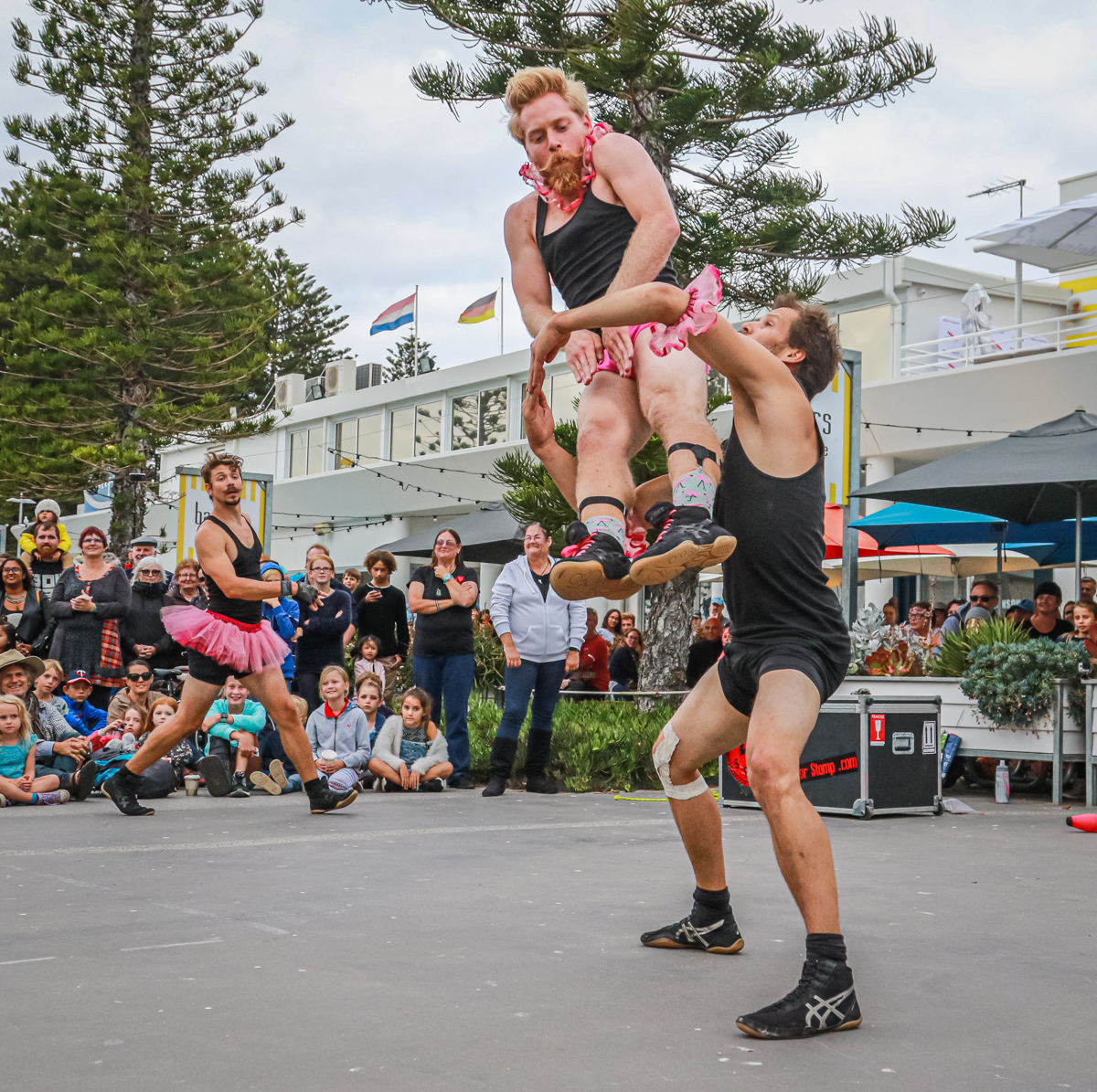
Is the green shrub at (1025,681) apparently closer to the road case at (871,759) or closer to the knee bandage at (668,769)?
the road case at (871,759)

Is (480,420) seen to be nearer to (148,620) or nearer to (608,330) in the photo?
(148,620)

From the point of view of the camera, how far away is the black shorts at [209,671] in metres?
7.16

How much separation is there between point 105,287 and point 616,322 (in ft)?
69.0

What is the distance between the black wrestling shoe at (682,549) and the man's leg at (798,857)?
17.8 inches

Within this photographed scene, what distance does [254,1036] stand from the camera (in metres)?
2.93

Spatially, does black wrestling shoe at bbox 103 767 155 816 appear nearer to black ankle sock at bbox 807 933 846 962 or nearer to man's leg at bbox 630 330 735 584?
man's leg at bbox 630 330 735 584

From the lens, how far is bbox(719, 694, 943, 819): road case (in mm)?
8180

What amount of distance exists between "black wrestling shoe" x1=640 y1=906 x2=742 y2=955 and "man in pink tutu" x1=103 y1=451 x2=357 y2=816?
3.78 m

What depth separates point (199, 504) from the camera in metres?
13.4

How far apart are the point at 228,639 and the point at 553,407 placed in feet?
94.8

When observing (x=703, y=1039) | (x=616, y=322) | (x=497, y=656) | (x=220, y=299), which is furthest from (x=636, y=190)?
→ (x=220, y=299)

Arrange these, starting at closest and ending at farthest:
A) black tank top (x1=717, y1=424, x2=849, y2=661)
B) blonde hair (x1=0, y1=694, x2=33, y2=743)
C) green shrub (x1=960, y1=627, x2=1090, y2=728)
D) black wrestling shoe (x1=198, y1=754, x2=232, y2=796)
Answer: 1. black tank top (x1=717, y1=424, x2=849, y2=661)
2. blonde hair (x1=0, y1=694, x2=33, y2=743)
3. black wrestling shoe (x1=198, y1=754, x2=232, y2=796)
4. green shrub (x1=960, y1=627, x2=1090, y2=728)

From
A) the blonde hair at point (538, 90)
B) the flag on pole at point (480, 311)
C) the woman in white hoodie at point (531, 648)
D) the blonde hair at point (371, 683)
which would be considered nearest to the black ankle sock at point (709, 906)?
the blonde hair at point (538, 90)

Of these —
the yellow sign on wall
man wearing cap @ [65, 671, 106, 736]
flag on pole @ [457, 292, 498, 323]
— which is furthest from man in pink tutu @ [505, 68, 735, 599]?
flag on pole @ [457, 292, 498, 323]
